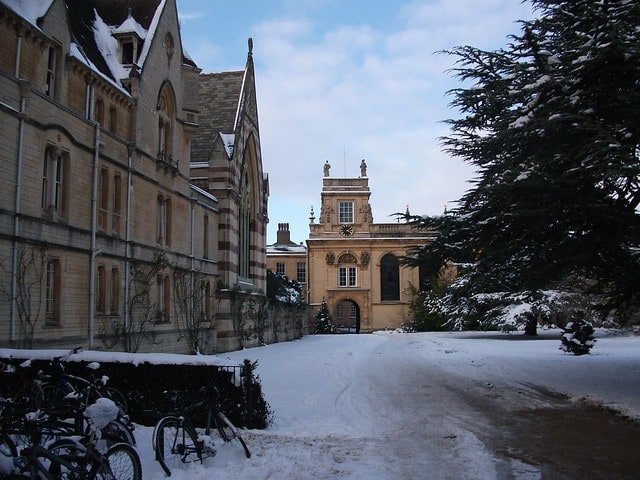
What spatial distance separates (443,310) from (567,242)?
35.4 m

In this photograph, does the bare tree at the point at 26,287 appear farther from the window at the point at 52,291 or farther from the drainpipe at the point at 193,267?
the drainpipe at the point at 193,267

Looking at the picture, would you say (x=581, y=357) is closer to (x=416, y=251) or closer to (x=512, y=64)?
(x=416, y=251)

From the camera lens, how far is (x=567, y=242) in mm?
12688

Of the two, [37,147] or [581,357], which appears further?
[581,357]

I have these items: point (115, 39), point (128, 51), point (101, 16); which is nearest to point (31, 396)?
point (128, 51)

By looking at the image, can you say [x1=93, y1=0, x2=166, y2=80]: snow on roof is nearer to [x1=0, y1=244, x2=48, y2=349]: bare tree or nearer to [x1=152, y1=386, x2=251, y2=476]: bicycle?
[x1=0, y1=244, x2=48, y2=349]: bare tree

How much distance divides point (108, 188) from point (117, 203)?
84 cm

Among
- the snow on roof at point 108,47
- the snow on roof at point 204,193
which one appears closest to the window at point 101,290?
the snow on roof at point 108,47

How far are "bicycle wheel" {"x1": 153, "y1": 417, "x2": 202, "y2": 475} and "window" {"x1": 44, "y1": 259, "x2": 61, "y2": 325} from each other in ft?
30.4

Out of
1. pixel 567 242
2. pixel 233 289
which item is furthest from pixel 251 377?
pixel 233 289

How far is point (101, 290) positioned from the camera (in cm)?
1819

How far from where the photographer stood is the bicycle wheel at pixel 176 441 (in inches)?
284

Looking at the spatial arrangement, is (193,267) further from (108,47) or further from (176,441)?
(176,441)

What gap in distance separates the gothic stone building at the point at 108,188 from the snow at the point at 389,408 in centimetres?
479
